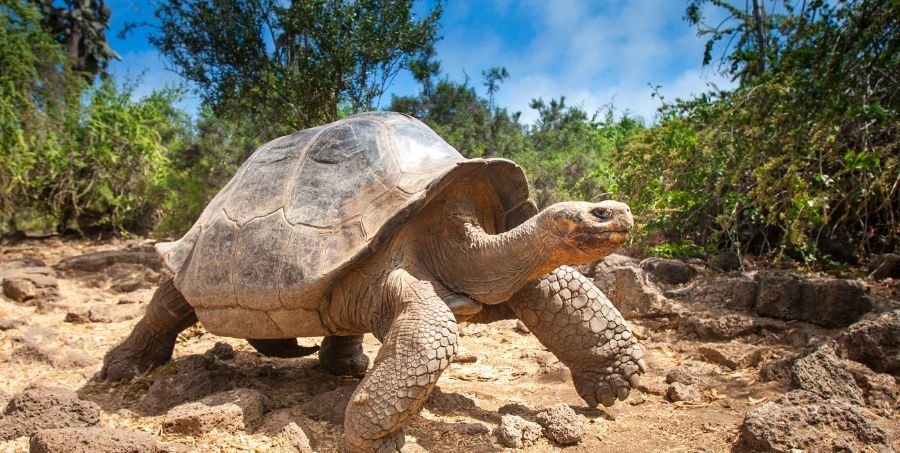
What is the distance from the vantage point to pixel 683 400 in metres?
3.31

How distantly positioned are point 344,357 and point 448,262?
1.44m

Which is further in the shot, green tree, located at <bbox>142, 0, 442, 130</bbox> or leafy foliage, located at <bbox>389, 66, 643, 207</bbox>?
leafy foliage, located at <bbox>389, 66, 643, 207</bbox>

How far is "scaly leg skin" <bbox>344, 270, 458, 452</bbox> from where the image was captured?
2.48 m

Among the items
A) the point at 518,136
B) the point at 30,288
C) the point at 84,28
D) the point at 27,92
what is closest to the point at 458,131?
the point at 518,136

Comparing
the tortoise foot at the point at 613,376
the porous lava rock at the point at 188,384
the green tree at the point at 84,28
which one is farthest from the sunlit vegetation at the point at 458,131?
the green tree at the point at 84,28

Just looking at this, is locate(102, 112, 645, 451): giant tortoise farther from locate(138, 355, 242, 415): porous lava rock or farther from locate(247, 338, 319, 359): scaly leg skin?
locate(247, 338, 319, 359): scaly leg skin

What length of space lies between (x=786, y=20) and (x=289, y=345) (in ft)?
16.8

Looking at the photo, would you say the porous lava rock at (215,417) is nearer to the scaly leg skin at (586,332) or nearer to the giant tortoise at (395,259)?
the giant tortoise at (395,259)

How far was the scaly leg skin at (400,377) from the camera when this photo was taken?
248 cm

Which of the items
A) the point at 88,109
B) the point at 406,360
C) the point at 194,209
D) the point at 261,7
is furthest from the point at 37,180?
the point at 406,360

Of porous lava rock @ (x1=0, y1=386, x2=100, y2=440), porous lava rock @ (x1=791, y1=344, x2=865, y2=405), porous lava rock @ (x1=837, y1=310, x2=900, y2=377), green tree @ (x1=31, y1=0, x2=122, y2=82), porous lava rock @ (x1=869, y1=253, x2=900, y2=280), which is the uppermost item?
green tree @ (x1=31, y1=0, x2=122, y2=82)

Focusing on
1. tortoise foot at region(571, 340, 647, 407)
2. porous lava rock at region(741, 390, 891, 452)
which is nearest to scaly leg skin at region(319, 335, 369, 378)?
tortoise foot at region(571, 340, 647, 407)

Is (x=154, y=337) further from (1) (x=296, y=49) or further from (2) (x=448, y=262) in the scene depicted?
(1) (x=296, y=49)

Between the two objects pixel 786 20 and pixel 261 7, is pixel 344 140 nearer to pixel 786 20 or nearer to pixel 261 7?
pixel 786 20
